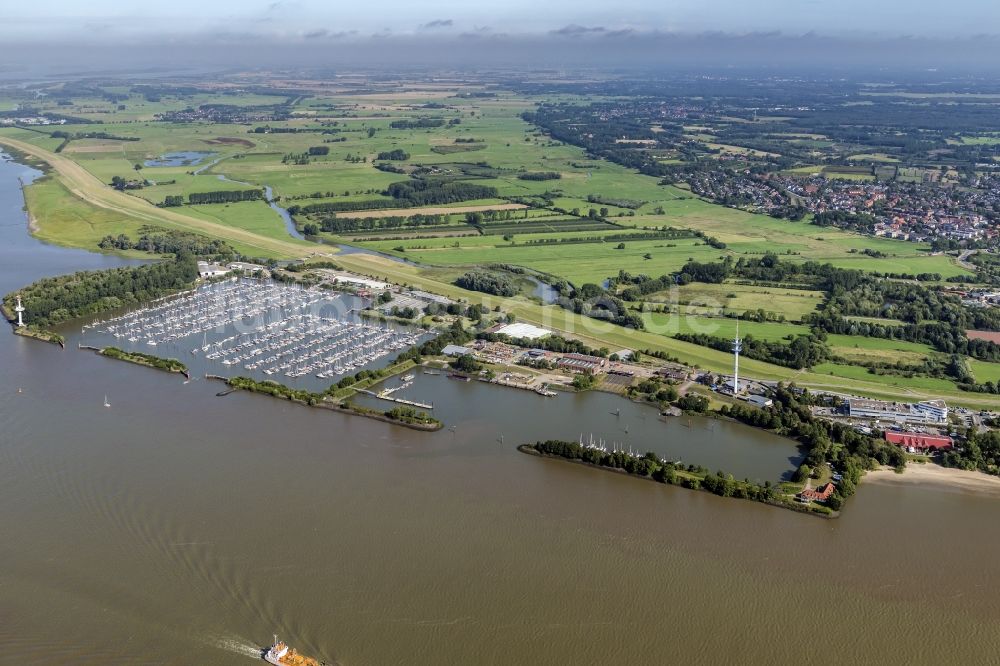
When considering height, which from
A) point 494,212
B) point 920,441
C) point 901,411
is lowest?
point 920,441

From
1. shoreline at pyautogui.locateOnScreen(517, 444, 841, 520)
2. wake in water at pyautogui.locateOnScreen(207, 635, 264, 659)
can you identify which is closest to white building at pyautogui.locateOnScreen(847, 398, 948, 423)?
shoreline at pyautogui.locateOnScreen(517, 444, 841, 520)

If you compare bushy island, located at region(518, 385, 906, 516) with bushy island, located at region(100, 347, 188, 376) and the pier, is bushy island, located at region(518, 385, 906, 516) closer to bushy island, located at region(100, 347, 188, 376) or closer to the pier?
the pier

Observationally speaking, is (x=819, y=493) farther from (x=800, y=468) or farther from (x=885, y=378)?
(x=885, y=378)

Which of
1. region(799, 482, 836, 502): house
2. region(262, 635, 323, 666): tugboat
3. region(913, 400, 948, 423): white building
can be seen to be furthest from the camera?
region(913, 400, 948, 423): white building

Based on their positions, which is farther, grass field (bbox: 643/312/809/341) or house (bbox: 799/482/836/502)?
grass field (bbox: 643/312/809/341)

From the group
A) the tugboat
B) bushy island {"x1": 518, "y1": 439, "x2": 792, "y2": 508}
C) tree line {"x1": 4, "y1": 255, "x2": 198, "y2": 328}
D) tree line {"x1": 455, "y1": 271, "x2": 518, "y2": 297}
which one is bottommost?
the tugboat

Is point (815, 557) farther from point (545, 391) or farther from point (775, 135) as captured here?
point (775, 135)

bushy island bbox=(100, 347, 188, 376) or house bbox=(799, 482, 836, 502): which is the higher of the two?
bushy island bbox=(100, 347, 188, 376)

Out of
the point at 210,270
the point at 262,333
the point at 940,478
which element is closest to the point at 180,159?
the point at 210,270
